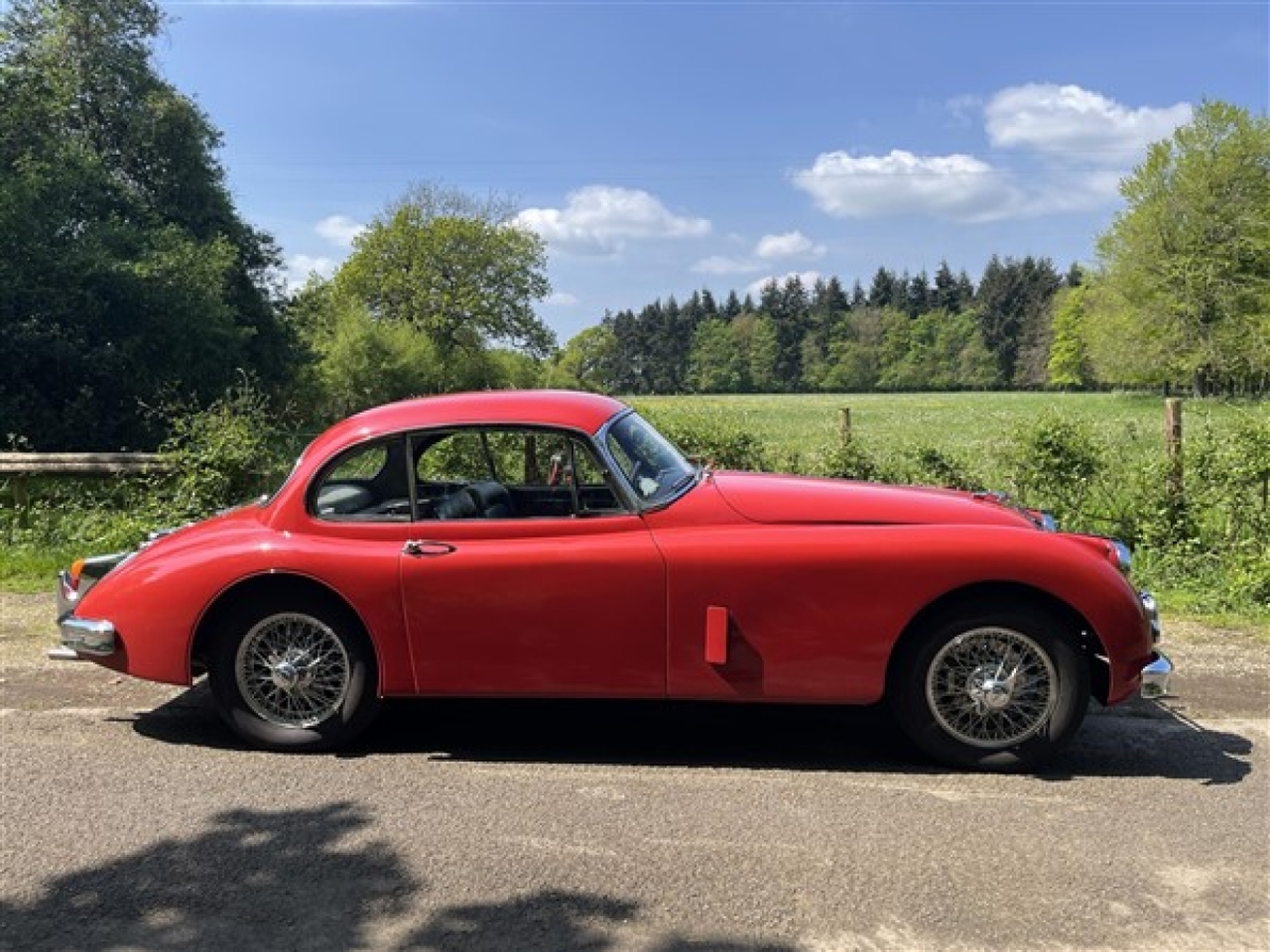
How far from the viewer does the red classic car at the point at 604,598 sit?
3.86 m

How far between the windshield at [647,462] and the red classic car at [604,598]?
0.02 metres

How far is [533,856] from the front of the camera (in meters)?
3.22

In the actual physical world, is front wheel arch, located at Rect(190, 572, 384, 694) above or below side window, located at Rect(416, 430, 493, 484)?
below

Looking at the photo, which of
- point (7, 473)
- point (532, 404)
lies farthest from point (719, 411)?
point (7, 473)

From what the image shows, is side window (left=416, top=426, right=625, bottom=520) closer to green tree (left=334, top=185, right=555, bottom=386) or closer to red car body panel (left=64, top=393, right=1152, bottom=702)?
red car body panel (left=64, top=393, right=1152, bottom=702)

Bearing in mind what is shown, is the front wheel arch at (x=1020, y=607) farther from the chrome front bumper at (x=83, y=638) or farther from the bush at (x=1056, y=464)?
the bush at (x=1056, y=464)

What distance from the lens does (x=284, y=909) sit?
9.50 feet

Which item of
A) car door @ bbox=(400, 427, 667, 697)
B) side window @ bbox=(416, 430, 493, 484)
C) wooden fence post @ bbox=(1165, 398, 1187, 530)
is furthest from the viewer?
wooden fence post @ bbox=(1165, 398, 1187, 530)

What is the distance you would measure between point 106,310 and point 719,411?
18.0m

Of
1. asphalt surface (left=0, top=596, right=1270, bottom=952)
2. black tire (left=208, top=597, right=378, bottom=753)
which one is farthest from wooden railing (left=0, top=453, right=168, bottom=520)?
black tire (left=208, top=597, right=378, bottom=753)

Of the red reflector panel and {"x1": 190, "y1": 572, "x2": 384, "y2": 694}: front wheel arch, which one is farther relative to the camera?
{"x1": 190, "y1": 572, "x2": 384, "y2": 694}: front wheel arch

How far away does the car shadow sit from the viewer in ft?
13.2

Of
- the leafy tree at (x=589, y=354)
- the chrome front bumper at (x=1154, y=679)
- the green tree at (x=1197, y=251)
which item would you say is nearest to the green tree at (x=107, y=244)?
the chrome front bumper at (x=1154, y=679)

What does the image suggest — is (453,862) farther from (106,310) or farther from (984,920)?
(106,310)
